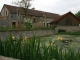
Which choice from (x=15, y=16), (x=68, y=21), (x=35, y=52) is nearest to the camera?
(x=35, y=52)

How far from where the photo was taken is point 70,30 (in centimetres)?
4028

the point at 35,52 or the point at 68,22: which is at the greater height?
the point at 68,22

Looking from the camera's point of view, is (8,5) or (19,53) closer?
(19,53)

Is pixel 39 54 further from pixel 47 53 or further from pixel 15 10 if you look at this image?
pixel 15 10

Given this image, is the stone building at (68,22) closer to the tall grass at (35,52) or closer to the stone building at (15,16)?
the stone building at (15,16)

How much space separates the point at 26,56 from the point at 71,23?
38012mm

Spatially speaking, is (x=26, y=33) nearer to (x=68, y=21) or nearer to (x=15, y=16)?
(x=68, y=21)

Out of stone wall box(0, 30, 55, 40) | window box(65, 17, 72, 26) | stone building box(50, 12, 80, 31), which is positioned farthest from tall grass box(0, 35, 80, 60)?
window box(65, 17, 72, 26)

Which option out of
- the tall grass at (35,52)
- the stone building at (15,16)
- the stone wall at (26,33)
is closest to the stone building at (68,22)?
the stone wall at (26,33)

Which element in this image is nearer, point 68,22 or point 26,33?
point 26,33

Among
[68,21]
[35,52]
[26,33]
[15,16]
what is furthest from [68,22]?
[35,52]

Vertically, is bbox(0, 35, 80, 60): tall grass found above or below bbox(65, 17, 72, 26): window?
below

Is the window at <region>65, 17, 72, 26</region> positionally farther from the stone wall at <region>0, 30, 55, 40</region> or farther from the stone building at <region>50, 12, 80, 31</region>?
the stone wall at <region>0, 30, 55, 40</region>

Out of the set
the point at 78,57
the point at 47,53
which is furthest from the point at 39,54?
the point at 78,57
